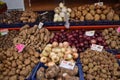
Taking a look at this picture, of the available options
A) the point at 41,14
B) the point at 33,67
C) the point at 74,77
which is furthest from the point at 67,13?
the point at 74,77

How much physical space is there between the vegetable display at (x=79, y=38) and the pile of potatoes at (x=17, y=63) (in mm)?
596

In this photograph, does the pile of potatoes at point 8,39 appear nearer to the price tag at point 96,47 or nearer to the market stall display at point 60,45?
the market stall display at point 60,45

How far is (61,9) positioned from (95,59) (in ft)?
4.79

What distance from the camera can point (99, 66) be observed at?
8.71 feet

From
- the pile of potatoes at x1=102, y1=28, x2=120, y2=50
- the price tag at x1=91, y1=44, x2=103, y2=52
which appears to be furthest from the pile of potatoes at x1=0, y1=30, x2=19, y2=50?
the pile of potatoes at x1=102, y1=28, x2=120, y2=50

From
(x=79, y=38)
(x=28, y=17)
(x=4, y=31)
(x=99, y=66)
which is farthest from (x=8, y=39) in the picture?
(x=99, y=66)

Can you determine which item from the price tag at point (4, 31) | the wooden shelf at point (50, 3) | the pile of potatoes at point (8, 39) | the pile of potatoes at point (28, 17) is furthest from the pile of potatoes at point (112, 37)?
the price tag at point (4, 31)

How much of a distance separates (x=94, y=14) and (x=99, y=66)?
1.31 meters

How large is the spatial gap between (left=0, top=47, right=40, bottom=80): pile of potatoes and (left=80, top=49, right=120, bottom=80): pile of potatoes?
0.67 metres

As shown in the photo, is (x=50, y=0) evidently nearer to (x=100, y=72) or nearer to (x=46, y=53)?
(x=46, y=53)

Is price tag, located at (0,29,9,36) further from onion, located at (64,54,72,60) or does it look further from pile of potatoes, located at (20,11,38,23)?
onion, located at (64,54,72,60)

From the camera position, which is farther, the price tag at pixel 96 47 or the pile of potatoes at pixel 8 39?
the pile of potatoes at pixel 8 39

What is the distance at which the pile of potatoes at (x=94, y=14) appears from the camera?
3.66 metres

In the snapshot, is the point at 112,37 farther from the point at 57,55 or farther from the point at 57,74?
the point at 57,74
